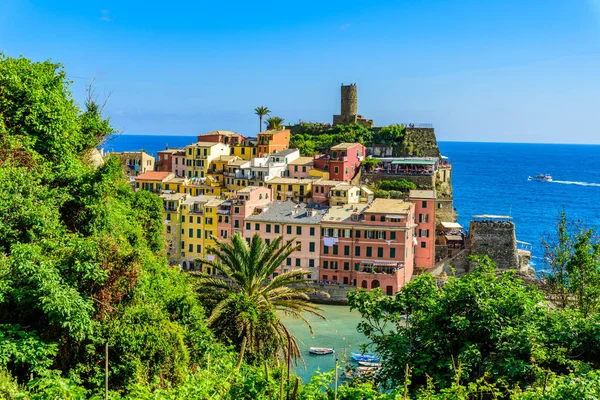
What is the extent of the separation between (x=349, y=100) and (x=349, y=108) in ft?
3.74

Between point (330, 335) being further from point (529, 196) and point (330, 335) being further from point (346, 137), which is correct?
point (529, 196)

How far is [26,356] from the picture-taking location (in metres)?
10.1

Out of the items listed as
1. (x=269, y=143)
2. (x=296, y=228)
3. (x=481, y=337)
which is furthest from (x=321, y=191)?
(x=481, y=337)

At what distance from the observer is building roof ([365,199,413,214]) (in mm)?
47656

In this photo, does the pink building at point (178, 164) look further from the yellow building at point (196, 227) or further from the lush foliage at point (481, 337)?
the lush foliage at point (481, 337)

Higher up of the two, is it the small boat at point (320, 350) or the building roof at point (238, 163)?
the building roof at point (238, 163)

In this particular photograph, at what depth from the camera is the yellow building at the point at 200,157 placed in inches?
2574

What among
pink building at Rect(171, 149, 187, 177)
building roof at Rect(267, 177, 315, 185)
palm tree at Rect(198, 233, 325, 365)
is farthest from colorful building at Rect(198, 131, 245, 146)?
palm tree at Rect(198, 233, 325, 365)

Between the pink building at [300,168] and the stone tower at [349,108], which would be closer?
the pink building at [300,168]

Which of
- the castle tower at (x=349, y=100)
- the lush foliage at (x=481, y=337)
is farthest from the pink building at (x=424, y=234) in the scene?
the lush foliage at (x=481, y=337)

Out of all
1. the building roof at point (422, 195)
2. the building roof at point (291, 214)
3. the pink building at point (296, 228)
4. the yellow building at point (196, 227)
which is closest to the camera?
the pink building at point (296, 228)

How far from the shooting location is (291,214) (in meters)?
51.0

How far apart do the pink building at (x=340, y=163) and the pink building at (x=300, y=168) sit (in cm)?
73

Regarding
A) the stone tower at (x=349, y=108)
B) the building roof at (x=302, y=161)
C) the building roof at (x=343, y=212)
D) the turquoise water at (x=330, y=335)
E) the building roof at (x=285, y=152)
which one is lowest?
the turquoise water at (x=330, y=335)
